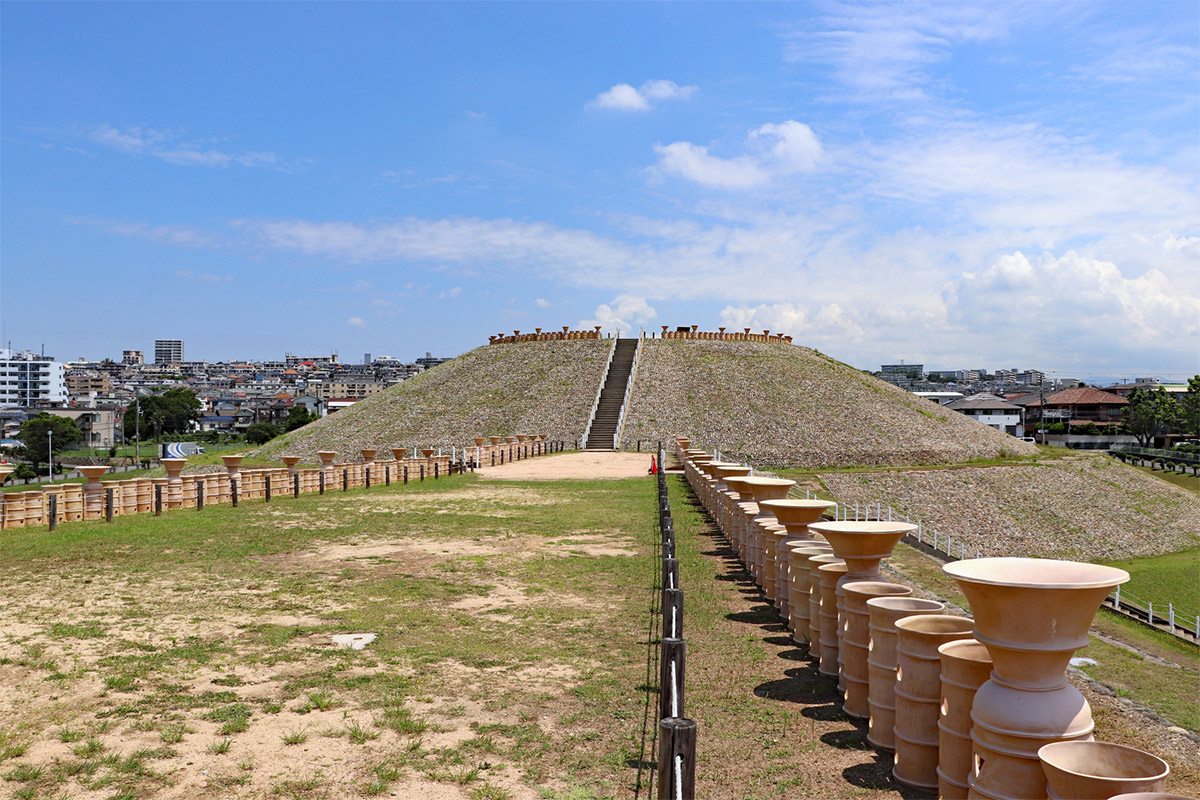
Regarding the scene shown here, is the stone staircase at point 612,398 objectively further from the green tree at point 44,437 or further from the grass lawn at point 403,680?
the green tree at point 44,437

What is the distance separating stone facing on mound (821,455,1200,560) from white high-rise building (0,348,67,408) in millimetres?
173899

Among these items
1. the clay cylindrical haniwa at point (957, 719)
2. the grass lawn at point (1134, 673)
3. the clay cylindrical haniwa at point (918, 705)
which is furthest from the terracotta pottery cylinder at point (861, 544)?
the grass lawn at point (1134, 673)

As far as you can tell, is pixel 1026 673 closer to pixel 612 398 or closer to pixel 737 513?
pixel 737 513

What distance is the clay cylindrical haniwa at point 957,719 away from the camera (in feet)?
15.7

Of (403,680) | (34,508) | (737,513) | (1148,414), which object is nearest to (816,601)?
(403,680)

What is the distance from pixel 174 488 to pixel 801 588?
1798 centimetres

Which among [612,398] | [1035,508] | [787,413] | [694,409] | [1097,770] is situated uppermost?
[612,398]

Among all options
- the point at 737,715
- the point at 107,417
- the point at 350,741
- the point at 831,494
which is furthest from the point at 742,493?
the point at 107,417

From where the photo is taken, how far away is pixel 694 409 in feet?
166

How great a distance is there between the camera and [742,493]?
573 inches

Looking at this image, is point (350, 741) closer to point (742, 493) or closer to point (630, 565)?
point (630, 565)

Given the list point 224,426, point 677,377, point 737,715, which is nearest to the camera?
point 737,715

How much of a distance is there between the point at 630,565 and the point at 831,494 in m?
24.2

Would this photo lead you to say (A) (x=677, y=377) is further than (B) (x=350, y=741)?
Yes
